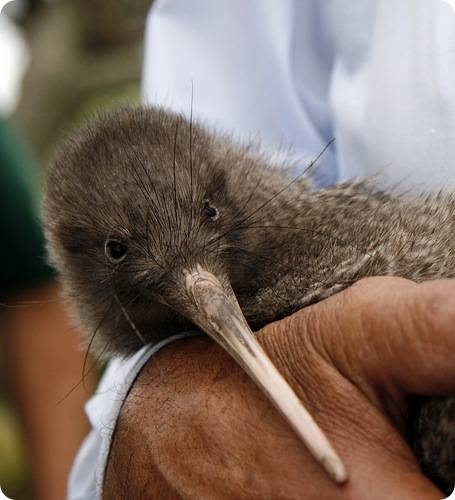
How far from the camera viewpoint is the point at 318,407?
52.4 inches

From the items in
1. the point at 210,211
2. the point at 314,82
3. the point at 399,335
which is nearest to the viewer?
the point at 399,335

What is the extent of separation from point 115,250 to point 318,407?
0.63 meters

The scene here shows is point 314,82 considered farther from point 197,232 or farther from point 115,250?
point 115,250

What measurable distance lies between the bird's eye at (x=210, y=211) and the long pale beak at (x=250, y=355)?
0.15 metres

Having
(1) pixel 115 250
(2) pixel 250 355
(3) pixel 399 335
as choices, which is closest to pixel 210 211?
(1) pixel 115 250

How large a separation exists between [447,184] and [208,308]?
26.1 inches

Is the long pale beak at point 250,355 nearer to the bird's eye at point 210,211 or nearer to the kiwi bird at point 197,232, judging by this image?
the kiwi bird at point 197,232

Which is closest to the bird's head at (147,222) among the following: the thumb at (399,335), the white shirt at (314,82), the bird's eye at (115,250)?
the bird's eye at (115,250)

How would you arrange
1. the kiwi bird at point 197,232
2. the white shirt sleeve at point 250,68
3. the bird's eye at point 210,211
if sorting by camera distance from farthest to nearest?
the white shirt sleeve at point 250,68 → the bird's eye at point 210,211 → the kiwi bird at point 197,232

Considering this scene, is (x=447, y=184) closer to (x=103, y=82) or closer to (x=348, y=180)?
(x=348, y=180)

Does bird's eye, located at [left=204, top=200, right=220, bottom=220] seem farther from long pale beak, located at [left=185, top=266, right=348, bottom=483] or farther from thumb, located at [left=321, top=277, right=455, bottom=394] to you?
thumb, located at [left=321, top=277, right=455, bottom=394]

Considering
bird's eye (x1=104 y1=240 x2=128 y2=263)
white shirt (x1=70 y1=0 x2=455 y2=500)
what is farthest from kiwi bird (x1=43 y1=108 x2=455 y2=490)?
white shirt (x1=70 y1=0 x2=455 y2=500)

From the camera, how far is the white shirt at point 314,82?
1.80 meters

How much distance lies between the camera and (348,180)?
1.89 m
